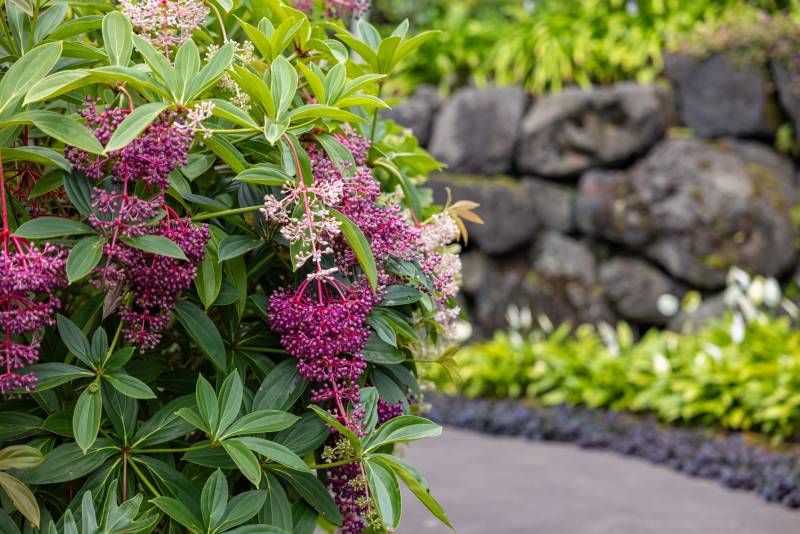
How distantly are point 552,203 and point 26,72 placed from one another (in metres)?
6.33

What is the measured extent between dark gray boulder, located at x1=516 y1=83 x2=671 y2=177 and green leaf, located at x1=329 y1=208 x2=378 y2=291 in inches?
237

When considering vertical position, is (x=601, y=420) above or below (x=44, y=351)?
below

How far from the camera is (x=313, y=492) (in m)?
1.11

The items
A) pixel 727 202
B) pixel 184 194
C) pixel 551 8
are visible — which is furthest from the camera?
pixel 551 8

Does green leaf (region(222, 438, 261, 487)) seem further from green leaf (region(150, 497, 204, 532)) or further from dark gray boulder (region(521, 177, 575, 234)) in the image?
dark gray boulder (region(521, 177, 575, 234))

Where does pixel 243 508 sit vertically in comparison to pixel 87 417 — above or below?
below

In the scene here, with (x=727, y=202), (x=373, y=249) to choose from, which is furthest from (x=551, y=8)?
(x=373, y=249)

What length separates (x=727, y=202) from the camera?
6.08m

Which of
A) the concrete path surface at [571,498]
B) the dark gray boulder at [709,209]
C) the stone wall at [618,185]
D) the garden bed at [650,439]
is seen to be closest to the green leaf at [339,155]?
the concrete path surface at [571,498]

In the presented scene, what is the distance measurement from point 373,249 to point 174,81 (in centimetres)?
35

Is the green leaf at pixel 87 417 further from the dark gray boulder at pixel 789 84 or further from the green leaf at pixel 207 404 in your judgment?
the dark gray boulder at pixel 789 84

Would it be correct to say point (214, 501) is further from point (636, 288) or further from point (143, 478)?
point (636, 288)

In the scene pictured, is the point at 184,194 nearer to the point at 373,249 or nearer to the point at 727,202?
the point at 373,249

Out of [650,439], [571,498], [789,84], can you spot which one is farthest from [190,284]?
[789,84]
